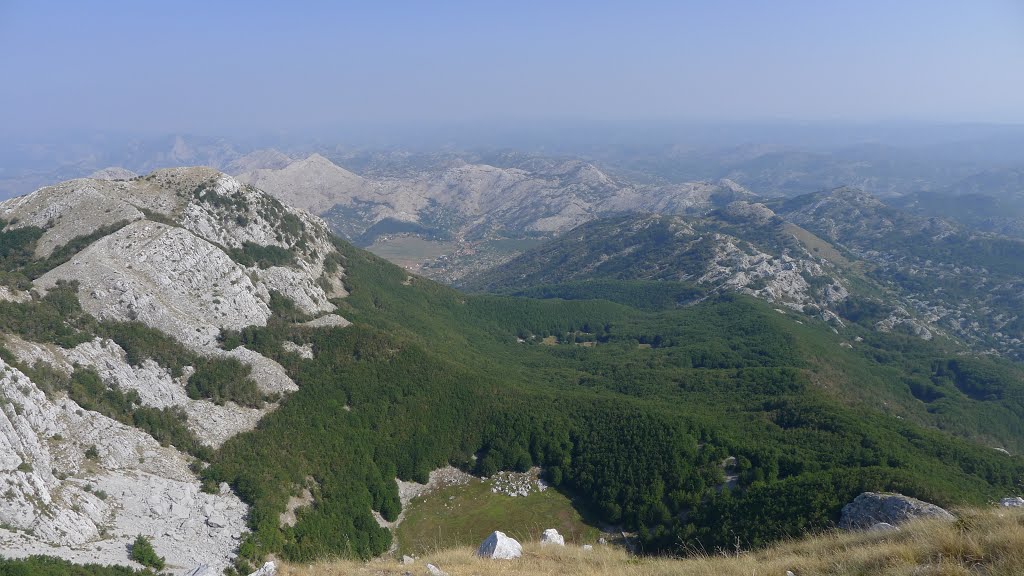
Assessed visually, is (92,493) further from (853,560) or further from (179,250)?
(853,560)

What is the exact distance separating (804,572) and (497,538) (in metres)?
15.4

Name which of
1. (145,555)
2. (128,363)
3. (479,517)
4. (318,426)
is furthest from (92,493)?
(479,517)

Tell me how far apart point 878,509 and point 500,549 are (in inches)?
1364

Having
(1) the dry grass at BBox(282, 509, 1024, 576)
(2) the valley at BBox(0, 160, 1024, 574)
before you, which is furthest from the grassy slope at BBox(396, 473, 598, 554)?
(1) the dry grass at BBox(282, 509, 1024, 576)

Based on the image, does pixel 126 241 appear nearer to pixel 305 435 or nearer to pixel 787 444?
pixel 305 435

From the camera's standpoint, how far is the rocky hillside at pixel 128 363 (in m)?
46.2

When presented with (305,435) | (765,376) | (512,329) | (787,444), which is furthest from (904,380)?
(305,435)

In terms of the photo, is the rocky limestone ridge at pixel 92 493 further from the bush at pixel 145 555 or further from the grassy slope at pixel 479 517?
the grassy slope at pixel 479 517

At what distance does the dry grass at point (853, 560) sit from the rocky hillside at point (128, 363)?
3533cm

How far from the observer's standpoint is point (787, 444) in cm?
7562

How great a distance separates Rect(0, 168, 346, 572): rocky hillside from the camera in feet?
151

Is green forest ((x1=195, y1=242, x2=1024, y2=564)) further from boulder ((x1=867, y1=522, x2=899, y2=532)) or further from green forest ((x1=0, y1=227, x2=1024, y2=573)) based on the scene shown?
boulder ((x1=867, y1=522, x2=899, y2=532))

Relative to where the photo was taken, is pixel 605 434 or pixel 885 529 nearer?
pixel 885 529

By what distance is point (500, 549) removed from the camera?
25.4m
